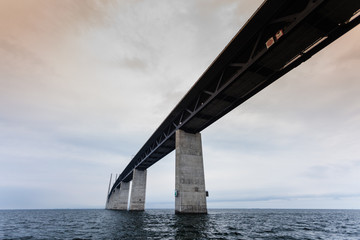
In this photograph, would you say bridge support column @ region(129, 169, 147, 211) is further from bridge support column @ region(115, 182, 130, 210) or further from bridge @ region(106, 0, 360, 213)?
bridge @ region(106, 0, 360, 213)

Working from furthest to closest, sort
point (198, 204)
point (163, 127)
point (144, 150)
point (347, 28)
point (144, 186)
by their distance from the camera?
point (144, 186)
point (144, 150)
point (163, 127)
point (198, 204)
point (347, 28)

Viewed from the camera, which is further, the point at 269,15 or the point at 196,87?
the point at 196,87

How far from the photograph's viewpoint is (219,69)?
16859 millimetres

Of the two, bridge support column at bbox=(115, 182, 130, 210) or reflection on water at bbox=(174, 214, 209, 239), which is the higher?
bridge support column at bbox=(115, 182, 130, 210)

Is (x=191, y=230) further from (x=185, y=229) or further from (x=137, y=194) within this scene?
(x=137, y=194)

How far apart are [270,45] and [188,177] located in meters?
17.4

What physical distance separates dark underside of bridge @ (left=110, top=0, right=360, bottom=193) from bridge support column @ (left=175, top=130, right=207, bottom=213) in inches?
217

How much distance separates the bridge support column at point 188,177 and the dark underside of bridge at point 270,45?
5499 mm

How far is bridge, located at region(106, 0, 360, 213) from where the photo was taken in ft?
36.1

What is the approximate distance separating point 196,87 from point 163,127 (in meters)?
12.4

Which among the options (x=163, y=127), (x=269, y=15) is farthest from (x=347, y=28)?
(x=163, y=127)

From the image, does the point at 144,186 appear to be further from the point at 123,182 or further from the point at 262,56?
the point at 262,56

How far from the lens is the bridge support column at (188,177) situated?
2161cm

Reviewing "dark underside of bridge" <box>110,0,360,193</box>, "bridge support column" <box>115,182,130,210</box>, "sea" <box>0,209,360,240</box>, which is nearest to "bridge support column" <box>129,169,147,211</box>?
"bridge support column" <box>115,182,130,210</box>
